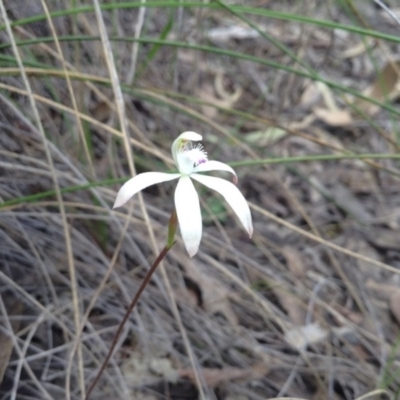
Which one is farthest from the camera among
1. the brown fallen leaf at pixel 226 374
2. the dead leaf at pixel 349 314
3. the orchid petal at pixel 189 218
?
the dead leaf at pixel 349 314

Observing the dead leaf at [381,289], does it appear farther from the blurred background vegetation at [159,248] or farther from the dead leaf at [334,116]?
the dead leaf at [334,116]

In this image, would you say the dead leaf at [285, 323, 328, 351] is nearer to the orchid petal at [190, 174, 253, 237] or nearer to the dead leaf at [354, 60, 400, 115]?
the orchid petal at [190, 174, 253, 237]

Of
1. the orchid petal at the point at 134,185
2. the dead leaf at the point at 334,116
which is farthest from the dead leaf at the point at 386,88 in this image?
the orchid petal at the point at 134,185

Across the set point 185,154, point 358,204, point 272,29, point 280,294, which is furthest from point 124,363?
point 272,29

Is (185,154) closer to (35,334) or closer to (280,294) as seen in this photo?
(35,334)

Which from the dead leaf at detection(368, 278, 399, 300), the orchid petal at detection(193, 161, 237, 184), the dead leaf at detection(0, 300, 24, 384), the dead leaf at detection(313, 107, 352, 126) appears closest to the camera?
the orchid petal at detection(193, 161, 237, 184)

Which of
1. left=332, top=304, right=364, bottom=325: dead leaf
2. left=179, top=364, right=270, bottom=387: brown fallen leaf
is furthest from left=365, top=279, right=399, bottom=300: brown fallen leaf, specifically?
left=179, top=364, right=270, bottom=387: brown fallen leaf
